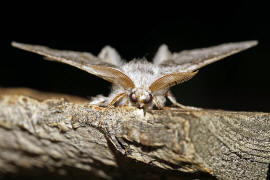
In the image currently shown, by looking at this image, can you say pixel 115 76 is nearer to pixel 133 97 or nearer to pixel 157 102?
pixel 133 97

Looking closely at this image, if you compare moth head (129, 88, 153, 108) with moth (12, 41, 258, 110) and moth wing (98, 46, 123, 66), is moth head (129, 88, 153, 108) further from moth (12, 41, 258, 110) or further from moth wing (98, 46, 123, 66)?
moth wing (98, 46, 123, 66)

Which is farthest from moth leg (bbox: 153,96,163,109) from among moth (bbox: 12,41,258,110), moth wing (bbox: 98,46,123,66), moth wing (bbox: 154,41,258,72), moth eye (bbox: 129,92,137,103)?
moth wing (bbox: 98,46,123,66)

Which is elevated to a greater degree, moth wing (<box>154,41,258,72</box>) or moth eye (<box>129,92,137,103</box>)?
moth wing (<box>154,41,258,72</box>)

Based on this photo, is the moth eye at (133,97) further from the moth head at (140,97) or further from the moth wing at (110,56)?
the moth wing at (110,56)

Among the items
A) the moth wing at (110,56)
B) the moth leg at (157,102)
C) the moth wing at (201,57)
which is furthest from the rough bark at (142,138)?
the moth wing at (110,56)

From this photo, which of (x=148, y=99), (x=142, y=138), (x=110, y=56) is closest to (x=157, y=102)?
(x=148, y=99)

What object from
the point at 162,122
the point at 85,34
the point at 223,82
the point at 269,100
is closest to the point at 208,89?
the point at 223,82
